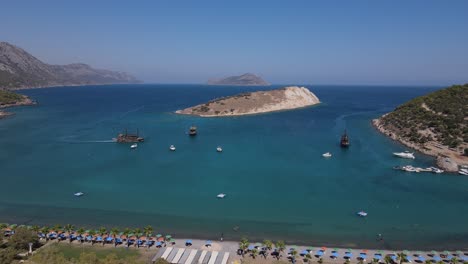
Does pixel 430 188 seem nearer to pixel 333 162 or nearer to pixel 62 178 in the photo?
pixel 333 162

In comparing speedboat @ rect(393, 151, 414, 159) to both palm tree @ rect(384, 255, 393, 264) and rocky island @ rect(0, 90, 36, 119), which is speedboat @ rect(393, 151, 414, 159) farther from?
rocky island @ rect(0, 90, 36, 119)

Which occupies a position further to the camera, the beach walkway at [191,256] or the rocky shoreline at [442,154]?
the rocky shoreline at [442,154]

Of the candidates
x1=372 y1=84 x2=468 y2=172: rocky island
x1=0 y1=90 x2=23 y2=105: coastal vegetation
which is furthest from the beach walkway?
x1=0 y1=90 x2=23 y2=105: coastal vegetation

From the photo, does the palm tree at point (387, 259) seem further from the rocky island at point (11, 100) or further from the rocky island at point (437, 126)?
the rocky island at point (11, 100)

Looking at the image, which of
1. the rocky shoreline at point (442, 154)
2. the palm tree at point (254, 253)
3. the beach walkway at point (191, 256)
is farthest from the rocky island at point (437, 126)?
the beach walkway at point (191, 256)

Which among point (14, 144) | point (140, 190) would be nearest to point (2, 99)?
point (14, 144)

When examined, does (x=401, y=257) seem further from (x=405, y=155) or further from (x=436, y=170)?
(x=405, y=155)

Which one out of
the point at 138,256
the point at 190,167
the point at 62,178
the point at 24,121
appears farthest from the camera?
the point at 24,121
